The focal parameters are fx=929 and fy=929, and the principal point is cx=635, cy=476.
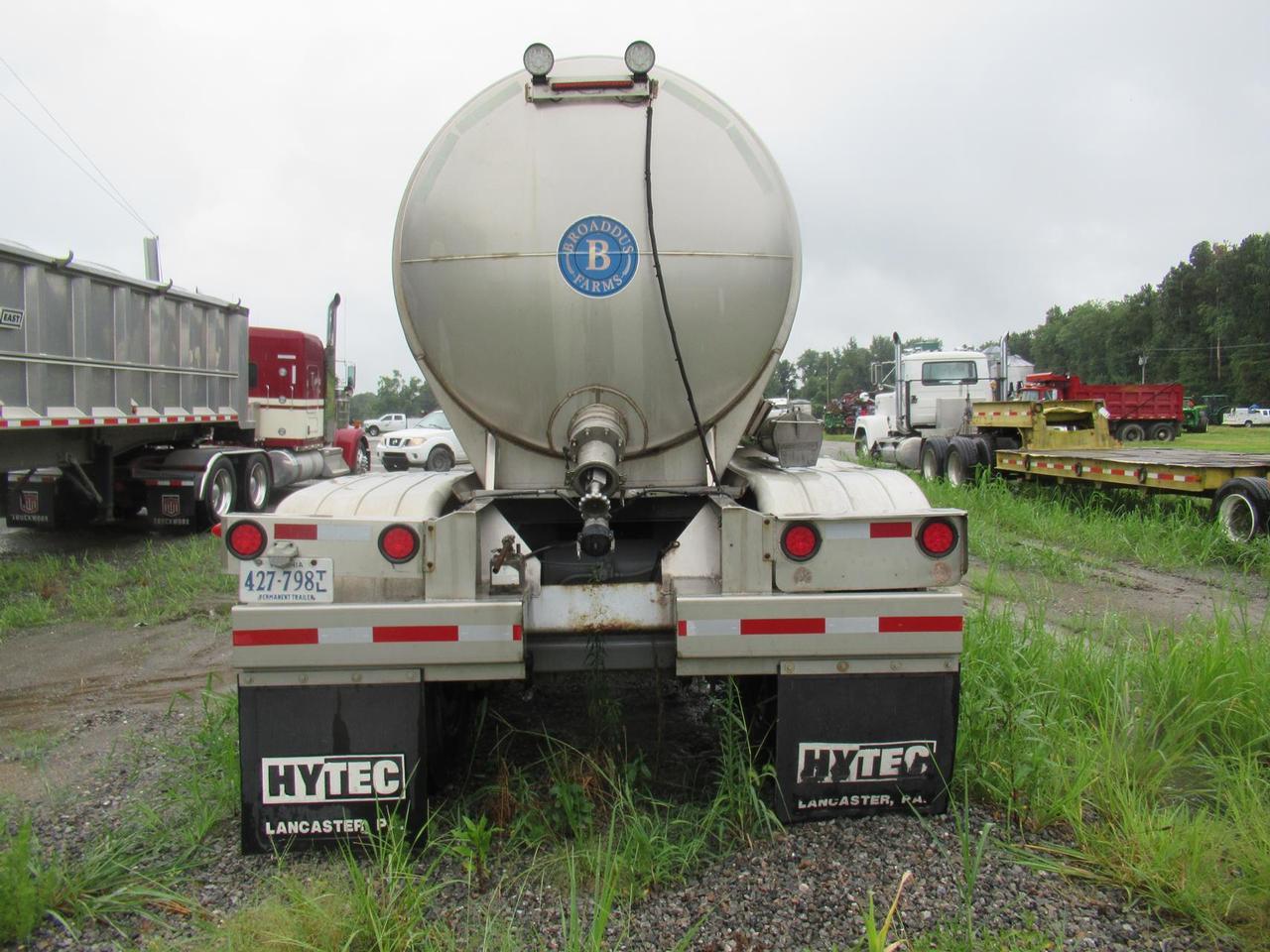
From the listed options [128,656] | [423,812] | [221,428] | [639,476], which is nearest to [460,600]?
[423,812]

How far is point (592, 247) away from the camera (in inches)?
127

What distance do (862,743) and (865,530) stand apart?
2.33 ft

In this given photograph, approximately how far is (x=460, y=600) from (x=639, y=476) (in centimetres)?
96

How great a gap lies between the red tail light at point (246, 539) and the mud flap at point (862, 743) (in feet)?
5.65

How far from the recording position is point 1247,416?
5578 cm

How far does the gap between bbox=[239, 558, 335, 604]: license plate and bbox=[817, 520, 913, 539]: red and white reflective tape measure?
5.23 feet

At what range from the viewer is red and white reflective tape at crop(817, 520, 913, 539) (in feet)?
9.82

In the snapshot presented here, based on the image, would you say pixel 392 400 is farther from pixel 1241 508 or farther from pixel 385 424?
pixel 1241 508

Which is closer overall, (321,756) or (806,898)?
(806,898)

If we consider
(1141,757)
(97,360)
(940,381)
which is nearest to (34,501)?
(97,360)

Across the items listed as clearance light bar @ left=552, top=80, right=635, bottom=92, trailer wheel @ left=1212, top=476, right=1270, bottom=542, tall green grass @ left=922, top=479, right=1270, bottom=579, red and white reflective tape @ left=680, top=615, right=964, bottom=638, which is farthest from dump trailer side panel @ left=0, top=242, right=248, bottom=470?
trailer wheel @ left=1212, top=476, right=1270, bottom=542

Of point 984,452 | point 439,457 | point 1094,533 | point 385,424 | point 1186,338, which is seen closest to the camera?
point 1094,533

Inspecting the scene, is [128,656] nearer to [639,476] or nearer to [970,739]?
[639,476]

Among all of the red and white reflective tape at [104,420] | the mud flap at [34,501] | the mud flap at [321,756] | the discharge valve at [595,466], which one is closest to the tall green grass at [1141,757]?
the discharge valve at [595,466]
